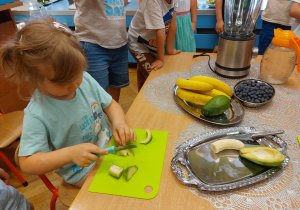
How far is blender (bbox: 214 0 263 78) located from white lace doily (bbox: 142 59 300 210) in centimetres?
5

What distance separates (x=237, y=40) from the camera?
87 centimetres

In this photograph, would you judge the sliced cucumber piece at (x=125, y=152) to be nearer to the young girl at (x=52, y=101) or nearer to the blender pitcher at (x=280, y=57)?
the young girl at (x=52, y=101)


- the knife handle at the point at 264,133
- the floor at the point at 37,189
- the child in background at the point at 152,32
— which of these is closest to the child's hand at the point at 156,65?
the child in background at the point at 152,32

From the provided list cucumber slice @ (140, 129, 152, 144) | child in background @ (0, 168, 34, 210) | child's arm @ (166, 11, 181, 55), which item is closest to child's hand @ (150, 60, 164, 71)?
child's arm @ (166, 11, 181, 55)

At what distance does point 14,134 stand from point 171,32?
1082mm

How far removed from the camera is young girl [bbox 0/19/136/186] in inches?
20.6

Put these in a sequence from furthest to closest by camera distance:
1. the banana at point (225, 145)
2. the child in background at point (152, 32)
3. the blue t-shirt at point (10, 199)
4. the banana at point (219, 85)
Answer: the child in background at point (152, 32)
the banana at point (219, 85)
the blue t-shirt at point (10, 199)
the banana at point (225, 145)

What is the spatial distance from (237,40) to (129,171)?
70cm

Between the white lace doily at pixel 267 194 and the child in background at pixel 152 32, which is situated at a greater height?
the child in background at pixel 152 32

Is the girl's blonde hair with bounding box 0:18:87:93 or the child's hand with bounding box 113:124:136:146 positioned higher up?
the girl's blonde hair with bounding box 0:18:87:93

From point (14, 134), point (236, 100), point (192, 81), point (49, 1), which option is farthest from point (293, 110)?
point (49, 1)

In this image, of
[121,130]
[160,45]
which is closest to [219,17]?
[160,45]

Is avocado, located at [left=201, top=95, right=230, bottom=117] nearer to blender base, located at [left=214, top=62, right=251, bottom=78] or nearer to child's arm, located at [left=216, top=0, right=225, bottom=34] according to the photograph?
blender base, located at [left=214, top=62, right=251, bottom=78]

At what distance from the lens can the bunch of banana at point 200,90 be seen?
77cm
